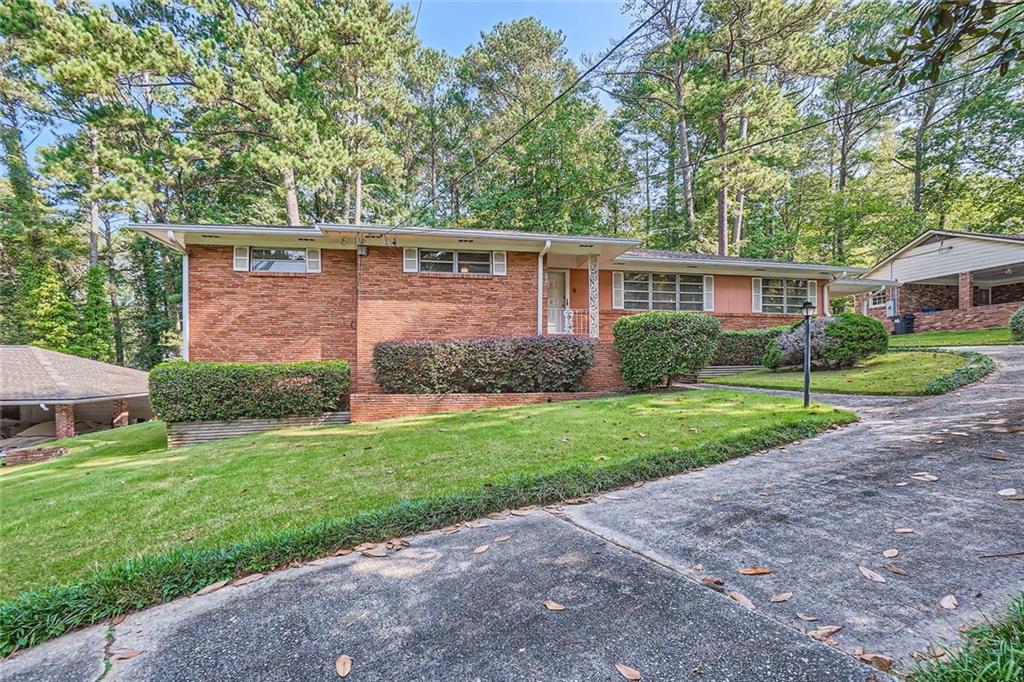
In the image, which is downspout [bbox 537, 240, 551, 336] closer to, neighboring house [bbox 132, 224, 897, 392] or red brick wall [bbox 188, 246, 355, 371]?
neighboring house [bbox 132, 224, 897, 392]

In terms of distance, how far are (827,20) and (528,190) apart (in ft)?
44.6

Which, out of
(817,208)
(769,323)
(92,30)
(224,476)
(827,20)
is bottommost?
(224,476)

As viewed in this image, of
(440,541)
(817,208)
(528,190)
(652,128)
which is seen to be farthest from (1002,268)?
(440,541)

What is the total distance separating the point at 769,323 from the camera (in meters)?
14.7

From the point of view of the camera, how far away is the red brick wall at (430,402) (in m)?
8.86

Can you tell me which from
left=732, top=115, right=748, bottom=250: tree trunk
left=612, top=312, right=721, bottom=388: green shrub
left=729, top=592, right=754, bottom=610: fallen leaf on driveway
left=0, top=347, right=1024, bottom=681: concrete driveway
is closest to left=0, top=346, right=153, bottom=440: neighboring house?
left=0, top=347, right=1024, bottom=681: concrete driveway

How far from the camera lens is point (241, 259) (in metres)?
10.3

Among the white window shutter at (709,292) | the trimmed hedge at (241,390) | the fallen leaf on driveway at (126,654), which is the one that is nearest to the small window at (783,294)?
the white window shutter at (709,292)

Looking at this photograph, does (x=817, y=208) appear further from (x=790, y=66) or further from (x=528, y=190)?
(x=528, y=190)

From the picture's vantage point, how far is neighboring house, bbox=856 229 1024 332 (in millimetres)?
16250

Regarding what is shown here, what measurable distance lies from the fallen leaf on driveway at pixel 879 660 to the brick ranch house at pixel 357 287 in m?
8.25

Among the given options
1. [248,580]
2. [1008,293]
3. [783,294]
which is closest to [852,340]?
[783,294]

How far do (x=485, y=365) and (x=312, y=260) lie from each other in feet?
16.7

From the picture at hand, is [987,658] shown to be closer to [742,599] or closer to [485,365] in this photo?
[742,599]
